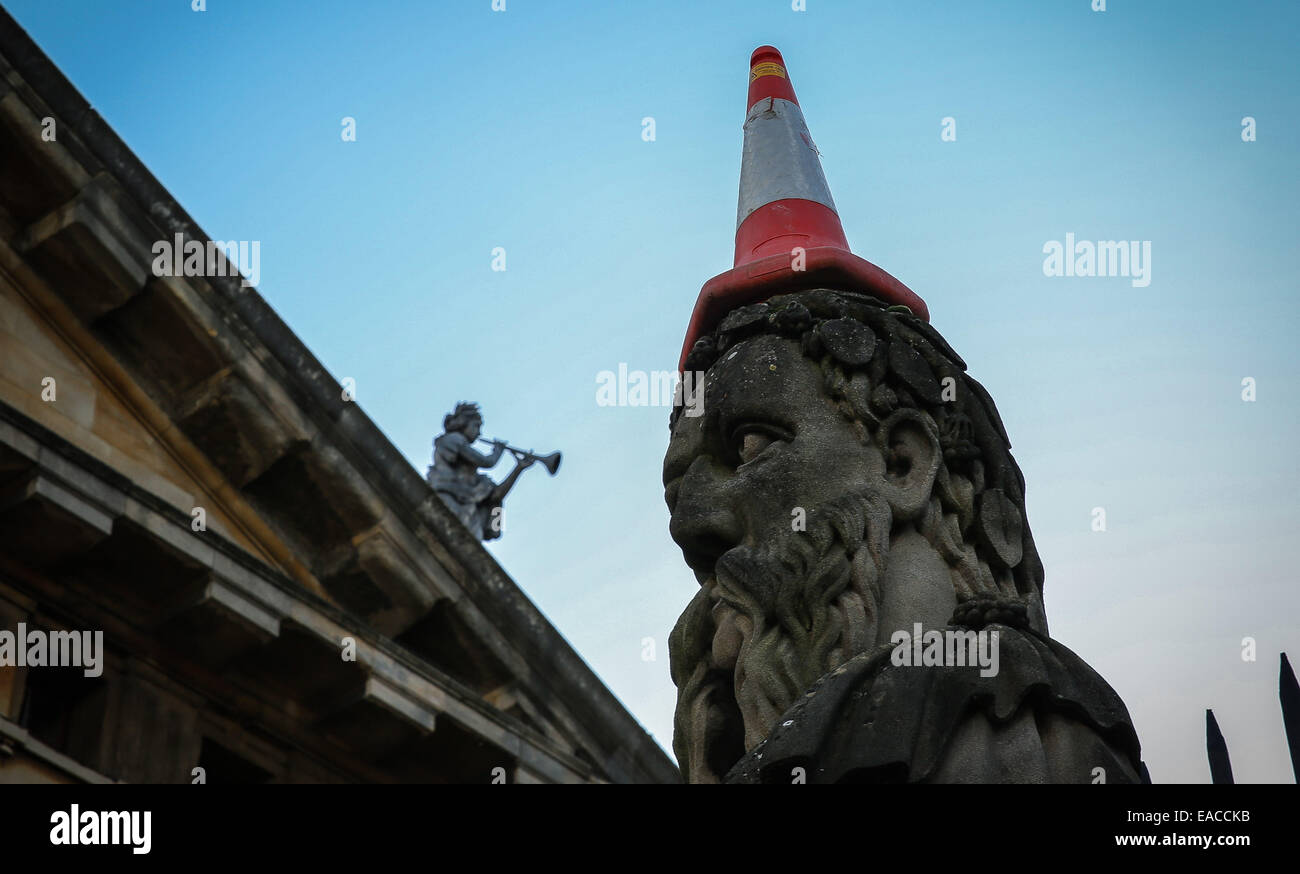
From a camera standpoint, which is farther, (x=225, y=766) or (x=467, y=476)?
(x=467, y=476)

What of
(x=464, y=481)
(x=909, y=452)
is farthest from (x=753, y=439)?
(x=464, y=481)

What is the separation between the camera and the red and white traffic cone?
24.4 feet

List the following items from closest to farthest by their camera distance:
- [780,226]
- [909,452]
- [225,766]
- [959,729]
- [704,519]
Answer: [959,729], [704,519], [909,452], [780,226], [225,766]

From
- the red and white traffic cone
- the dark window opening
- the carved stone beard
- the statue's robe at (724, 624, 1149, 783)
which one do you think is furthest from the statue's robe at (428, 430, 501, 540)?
the statue's robe at (724, 624, 1149, 783)

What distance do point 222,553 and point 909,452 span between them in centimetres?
859

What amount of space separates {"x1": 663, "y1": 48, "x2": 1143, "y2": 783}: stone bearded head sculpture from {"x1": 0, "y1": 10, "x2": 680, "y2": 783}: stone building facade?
25.2 ft

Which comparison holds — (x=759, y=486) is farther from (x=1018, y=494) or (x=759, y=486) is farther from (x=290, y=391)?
(x=290, y=391)

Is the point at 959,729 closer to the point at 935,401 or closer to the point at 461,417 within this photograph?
the point at 935,401

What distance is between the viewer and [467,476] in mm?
20875

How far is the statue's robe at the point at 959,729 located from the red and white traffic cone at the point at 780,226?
86.1 inches

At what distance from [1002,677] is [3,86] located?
12651mm

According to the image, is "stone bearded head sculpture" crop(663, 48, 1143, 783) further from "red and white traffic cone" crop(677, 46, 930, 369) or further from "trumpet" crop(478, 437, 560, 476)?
"trumpet" crop(478, 437, 560, 476)

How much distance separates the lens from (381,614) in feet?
55.4

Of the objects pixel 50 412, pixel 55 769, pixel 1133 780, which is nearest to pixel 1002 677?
pixel 1133 780
